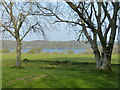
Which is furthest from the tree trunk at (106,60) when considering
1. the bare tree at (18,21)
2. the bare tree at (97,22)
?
the bare tree at (18,21)

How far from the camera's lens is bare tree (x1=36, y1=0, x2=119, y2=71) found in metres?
3.11

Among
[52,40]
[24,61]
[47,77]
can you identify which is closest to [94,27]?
[52,40]

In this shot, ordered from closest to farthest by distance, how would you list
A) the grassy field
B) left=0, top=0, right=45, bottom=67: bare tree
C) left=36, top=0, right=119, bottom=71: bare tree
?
1. the grassy field
2. left=36, top=0, right=119, bottom=71: bare tree
3. left=0, top=0, right=45, bottom=67: bare tree

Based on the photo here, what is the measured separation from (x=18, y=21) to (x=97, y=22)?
1999mm

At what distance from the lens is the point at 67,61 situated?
139 inches

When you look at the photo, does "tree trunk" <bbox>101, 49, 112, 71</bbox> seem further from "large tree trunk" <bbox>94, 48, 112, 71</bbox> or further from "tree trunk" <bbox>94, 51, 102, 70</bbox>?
"tree trunk" <bbox>94, 51, 102, 70</bbox>

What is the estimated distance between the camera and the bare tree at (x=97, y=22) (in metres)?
3.11

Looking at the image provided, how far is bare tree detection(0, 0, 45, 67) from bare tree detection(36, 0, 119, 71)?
15.9 inches

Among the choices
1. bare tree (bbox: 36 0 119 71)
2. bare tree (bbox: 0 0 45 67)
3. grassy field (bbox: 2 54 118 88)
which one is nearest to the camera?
grassy field (bbox: 2 54 118 88)

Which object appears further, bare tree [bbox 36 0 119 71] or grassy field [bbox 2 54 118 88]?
bare tree [bbox 36 0 119 71]

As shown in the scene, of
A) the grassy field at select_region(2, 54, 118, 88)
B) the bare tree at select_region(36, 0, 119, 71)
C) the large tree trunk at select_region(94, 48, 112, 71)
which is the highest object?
the bare tree at select_region(36, 0, 119, 71)

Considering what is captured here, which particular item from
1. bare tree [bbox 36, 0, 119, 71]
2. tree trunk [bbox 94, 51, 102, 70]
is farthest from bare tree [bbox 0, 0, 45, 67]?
tree trunk [bbox 94, 51, 102, 70]

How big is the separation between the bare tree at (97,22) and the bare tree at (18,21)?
1.32ft

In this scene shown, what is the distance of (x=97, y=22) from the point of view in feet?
10.8
